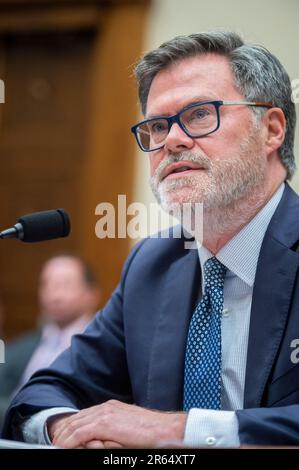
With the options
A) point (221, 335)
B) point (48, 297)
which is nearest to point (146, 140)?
point (221, 335)

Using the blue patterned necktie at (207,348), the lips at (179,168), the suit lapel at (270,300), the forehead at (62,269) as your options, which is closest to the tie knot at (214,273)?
the blue patterned necktie at (207,348)

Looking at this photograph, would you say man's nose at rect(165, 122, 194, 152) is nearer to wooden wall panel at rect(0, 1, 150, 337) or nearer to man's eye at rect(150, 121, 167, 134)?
man's eye at rect(150, 121, 167, 134)

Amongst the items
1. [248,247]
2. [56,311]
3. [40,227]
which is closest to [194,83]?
[248,247]

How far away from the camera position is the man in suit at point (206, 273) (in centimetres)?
151

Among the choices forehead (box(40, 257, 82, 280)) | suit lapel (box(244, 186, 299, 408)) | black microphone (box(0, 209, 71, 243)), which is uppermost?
black microphone (box(0, 209, 71, 243))

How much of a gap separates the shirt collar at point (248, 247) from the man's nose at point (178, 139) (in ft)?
0.75

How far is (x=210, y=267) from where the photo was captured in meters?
1.65

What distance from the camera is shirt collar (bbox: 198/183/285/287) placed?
160 centimetres

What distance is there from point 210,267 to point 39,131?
2.82 metres

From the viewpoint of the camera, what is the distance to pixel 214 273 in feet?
5.35

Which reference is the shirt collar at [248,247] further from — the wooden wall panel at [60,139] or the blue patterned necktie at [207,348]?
the wooden wall panel at [60,139]

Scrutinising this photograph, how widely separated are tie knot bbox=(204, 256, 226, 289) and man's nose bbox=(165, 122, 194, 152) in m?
0.26

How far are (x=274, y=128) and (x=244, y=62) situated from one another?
168 mm

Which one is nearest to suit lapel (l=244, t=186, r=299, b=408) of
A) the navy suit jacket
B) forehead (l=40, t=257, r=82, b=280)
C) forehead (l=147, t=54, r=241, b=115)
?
the navy suit jacket
